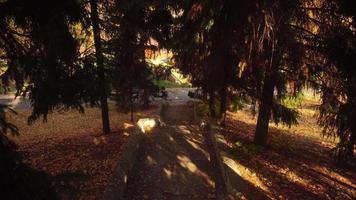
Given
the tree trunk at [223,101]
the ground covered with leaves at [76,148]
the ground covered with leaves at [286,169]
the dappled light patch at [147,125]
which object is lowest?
the ground covered with leaves at [286,169]

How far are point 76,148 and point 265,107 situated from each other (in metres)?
8.31

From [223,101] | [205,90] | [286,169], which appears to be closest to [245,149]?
[286,169]

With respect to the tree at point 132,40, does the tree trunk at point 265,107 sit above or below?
below

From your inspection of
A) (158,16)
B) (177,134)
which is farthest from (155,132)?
(158,16)

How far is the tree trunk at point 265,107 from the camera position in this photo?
1393 cm

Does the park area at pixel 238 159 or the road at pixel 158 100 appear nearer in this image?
the park area at pixel 238 159

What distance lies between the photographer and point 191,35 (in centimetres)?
1386

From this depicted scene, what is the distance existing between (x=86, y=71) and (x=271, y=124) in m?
15.0

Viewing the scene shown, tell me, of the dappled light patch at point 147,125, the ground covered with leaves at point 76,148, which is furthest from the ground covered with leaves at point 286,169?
the ground covered with leaves at point 76,148

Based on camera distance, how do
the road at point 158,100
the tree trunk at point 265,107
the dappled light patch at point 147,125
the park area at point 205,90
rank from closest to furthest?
the park area at point 205,90
the tree trunk at point 265,107
the dappled light patch at point 147,125
the road at point 158,100

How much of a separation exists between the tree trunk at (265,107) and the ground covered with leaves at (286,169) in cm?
57

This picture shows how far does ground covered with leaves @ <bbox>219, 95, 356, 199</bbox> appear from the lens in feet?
35.5

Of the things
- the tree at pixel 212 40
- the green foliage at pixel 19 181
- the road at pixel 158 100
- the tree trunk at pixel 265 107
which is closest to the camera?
the green foliage at pixel 19 181

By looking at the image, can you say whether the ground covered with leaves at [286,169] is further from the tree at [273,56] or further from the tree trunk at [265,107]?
the tree at [273,56]
